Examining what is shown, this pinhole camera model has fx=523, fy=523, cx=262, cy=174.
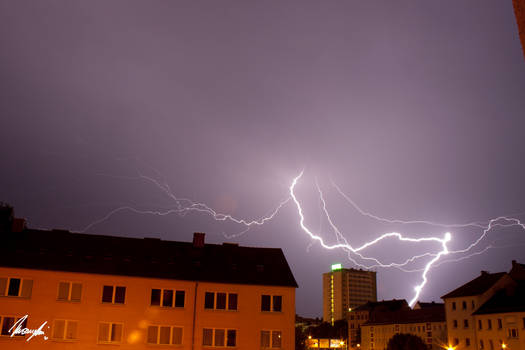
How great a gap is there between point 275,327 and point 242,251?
24.1ft

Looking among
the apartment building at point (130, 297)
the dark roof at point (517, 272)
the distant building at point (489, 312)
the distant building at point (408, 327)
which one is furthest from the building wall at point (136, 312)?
the distant building at point (408, 327)

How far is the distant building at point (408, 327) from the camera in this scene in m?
88.6

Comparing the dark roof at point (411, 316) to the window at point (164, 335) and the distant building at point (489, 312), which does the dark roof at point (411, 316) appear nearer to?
the distant building at point (489, 312)

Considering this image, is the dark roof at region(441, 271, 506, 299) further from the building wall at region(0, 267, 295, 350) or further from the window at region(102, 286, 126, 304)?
the window at region(102, 286, 126, 304)

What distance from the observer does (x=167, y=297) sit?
3597 centimetres

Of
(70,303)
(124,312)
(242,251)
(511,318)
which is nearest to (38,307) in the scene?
(70,303)

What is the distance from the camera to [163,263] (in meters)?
37.7

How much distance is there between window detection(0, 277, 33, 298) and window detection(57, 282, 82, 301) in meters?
1.82

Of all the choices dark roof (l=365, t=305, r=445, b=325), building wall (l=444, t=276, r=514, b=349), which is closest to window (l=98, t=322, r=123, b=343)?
building wall (l=444, t=276, r=514, b=349)

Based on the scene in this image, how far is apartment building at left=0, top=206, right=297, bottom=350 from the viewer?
110 feet

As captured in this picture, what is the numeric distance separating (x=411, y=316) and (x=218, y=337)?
71990mm

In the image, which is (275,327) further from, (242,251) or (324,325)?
(324,325)

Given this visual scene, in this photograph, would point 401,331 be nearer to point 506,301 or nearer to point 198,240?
point 506,301

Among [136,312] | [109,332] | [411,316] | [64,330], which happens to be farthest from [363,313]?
[64,330]
